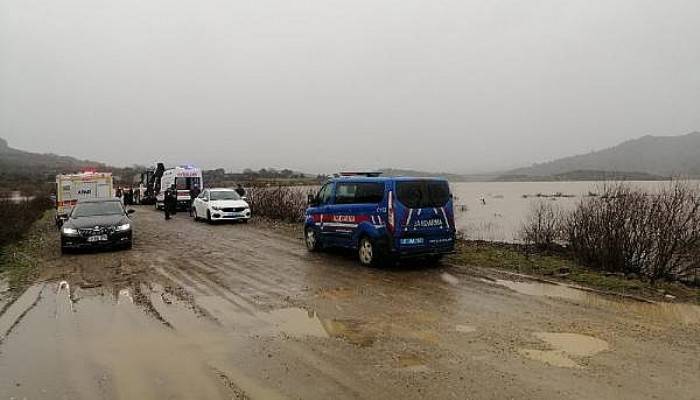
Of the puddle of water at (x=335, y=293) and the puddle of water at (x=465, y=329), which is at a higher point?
the puddle of water at (x=465, y=329)

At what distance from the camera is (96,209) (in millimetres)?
15664

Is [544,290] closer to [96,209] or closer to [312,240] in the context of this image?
[312,240]

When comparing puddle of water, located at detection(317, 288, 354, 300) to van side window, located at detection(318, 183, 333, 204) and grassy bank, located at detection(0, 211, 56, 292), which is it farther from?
grassy bank, located at detection(0, 211, 56, 292)

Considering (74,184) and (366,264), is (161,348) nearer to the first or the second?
(366,264)

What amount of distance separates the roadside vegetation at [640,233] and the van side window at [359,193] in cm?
523

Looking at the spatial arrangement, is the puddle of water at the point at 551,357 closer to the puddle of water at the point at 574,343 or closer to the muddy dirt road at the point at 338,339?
the muddy dirt road at the point at 338,339

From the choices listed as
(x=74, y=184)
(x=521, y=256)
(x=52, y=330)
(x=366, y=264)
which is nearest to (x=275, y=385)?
(x=52, y=330)

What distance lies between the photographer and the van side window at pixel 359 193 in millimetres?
10953

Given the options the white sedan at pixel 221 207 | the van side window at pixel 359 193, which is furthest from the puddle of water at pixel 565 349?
the white sedan at pixel 221 207

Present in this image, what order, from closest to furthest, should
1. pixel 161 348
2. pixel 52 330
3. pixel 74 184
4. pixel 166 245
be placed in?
1. pixel 161 348
2. pixel 52 330
3. pixel 166 245
4. pixel 74 184

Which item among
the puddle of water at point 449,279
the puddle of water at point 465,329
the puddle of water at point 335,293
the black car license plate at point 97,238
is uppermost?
the black car license plate at point 97,238

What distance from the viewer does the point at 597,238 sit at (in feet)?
41.4

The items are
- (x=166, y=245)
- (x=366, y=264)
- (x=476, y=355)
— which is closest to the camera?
(x=476, y=355)

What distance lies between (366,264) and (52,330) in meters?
6.20
